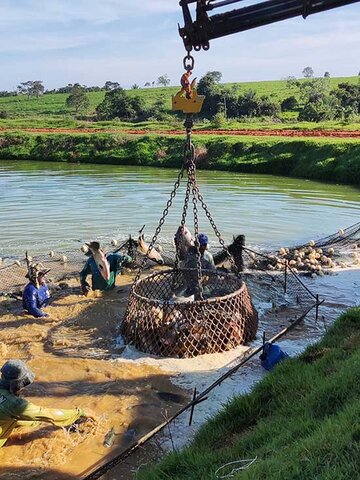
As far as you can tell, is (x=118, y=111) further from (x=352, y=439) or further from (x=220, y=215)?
(x=352, y=439)

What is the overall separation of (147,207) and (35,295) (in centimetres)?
1108

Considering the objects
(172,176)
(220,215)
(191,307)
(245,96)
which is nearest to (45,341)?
(191,307)

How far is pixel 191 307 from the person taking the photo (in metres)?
6.96

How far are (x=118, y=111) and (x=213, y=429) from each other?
54.3m

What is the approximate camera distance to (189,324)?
278 inches

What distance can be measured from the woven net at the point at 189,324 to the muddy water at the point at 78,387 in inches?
17.6

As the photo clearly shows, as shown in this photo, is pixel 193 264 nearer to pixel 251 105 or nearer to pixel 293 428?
pixel 293 428

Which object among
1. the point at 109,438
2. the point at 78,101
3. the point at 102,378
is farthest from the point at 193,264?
the point at 78,101

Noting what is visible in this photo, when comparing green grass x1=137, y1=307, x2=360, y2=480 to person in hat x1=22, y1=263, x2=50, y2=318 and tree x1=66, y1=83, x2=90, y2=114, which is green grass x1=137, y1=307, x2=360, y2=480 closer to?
person in hat x1=22, y1=263, x2=50, y2=318

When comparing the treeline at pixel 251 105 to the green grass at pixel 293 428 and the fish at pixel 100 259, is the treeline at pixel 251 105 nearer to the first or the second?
the fish at pixel 100 259

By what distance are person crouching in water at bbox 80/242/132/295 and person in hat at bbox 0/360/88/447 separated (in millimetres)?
4011

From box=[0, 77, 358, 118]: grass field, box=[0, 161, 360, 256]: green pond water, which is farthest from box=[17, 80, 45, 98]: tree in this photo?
box=[0, 161, 360, 256]: green pond water

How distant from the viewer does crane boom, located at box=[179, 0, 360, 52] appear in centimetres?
538

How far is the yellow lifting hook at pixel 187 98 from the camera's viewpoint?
597cm
